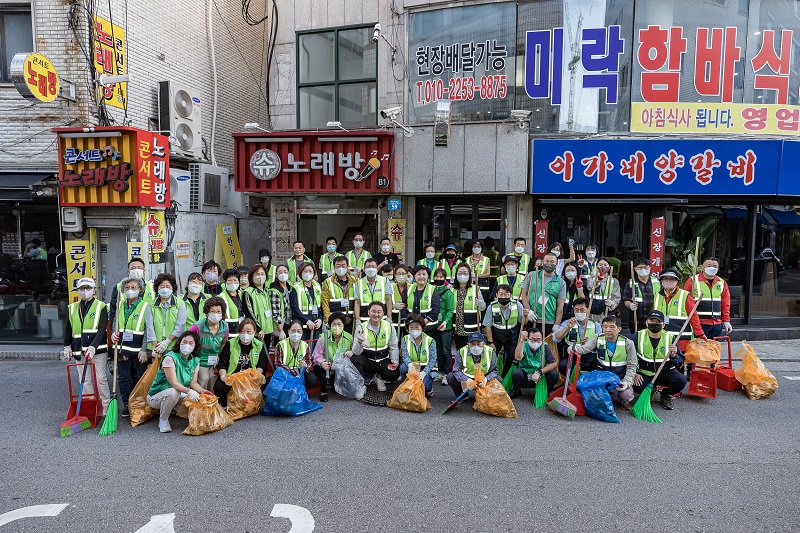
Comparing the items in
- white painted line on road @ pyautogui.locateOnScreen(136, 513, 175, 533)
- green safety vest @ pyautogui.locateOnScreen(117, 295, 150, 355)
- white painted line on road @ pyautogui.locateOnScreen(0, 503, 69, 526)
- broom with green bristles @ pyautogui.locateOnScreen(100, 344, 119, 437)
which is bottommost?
white painted line on road @ pyautogui.locateOnScreen(0, 503, 69, 526)

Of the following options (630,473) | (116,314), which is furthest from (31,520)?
(630,473)

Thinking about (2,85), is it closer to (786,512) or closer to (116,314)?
(116,314)

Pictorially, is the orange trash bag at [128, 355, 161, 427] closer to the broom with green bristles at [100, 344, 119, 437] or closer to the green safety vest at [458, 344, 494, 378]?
the broom with green bristles at [100, 344, 119, 437]

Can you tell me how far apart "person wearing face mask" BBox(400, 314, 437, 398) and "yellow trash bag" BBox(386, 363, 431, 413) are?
470 millimetres

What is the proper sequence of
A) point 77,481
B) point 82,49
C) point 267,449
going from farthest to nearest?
1. point 82,49
2. point 267,449
3. point 77,481

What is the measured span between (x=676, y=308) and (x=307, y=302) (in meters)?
5.31

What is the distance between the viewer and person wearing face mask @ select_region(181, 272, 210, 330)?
669cm

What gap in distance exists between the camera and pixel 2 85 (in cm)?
948

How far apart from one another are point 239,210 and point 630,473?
1084 cm

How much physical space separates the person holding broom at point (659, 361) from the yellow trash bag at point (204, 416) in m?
5.01

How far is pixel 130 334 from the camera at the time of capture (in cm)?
635

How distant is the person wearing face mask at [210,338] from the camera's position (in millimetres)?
6340

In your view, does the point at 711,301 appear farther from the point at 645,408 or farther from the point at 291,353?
the point at 291,353

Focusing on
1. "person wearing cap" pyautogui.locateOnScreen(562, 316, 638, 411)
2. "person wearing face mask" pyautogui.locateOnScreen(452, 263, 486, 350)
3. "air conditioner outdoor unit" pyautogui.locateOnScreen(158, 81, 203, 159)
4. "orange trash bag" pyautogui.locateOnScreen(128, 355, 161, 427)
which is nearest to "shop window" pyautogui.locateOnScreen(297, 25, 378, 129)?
"air conditioner outdoor unit" pyautogui.locateOnScreen(158, 81, 203, 159)
